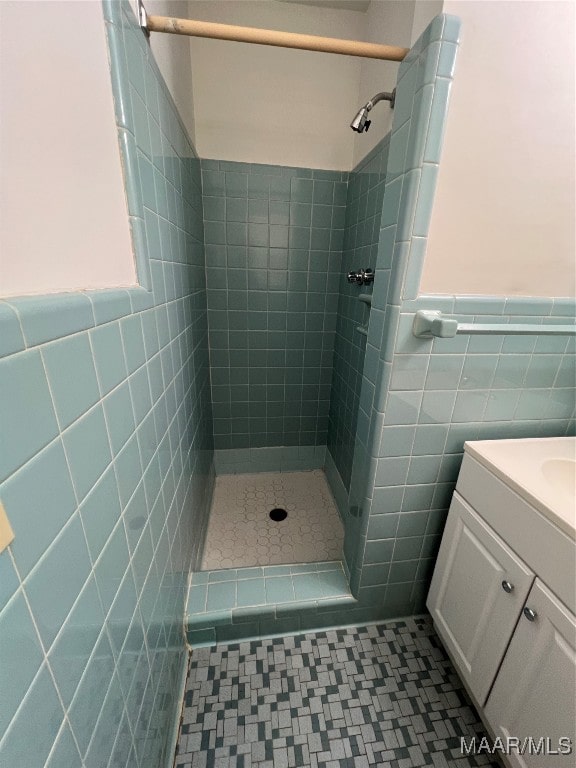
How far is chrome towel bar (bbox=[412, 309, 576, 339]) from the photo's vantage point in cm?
76

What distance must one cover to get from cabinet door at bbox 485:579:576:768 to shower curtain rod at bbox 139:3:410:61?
4.26ft

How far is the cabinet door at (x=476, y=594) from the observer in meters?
0.76

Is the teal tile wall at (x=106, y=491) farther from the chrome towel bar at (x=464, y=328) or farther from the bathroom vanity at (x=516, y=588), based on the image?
the bathroom vanity at (x=516, y=588)

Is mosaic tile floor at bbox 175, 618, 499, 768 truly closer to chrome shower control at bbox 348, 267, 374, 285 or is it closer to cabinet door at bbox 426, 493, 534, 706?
cabinet door at bbox 426, 493, 534, 706

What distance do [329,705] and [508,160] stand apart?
1.63 m

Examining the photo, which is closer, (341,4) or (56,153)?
(56,153)

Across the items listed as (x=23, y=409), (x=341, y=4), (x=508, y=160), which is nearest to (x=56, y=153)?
(x=23, y=409)

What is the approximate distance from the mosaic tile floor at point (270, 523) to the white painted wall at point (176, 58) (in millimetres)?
1744

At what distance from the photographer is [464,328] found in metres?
0.81

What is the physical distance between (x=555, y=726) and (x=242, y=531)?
121 cm

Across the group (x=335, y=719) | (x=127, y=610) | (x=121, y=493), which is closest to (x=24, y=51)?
(x=121, y=493)

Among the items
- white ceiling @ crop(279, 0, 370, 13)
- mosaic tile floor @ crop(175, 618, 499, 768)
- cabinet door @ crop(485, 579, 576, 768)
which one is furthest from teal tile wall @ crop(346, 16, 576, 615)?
white ceiling @ crop(279, 0, 370, 13)

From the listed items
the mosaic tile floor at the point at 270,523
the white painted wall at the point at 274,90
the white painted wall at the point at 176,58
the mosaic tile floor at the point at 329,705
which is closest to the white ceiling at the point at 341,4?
the white painted wall at the point at 274,90

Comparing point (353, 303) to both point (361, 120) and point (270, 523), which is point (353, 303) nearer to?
point (361, 120)
